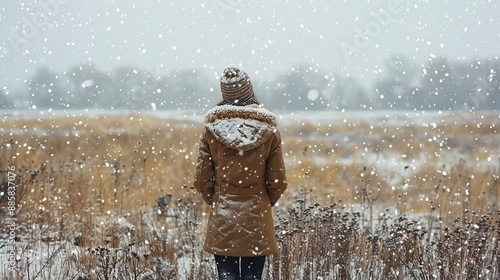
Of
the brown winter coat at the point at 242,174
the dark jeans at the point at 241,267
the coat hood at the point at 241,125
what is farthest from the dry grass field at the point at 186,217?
the coat hood at the point at 241,125

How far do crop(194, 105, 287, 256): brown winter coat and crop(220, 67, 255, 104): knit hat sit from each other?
66 millimetres

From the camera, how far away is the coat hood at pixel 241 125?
134 inches

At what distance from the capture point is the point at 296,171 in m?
9.74

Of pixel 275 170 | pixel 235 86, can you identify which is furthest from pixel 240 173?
pixel 235 86

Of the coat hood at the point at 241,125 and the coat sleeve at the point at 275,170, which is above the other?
the coat hood at the point at 241,125

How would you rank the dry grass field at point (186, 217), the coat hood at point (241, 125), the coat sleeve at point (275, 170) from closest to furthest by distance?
1. the coat hood at point (241, 125)
2. the coat sleeve at point (275, 170)
3. the dry grass field at point (186, 217)

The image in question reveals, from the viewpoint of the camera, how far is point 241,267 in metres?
3.57

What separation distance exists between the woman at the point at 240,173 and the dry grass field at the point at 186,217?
2.11 feet

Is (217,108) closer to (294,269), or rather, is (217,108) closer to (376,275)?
(294,269)

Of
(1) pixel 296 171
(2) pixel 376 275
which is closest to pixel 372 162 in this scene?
(1) pixel 296 171

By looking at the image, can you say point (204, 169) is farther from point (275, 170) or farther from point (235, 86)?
point (235, 86)

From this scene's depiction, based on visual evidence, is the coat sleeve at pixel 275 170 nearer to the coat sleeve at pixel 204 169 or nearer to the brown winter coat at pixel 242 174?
the brown winter coat at pixel 242 174

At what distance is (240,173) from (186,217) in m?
1.38

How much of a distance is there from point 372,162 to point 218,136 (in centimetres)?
589
